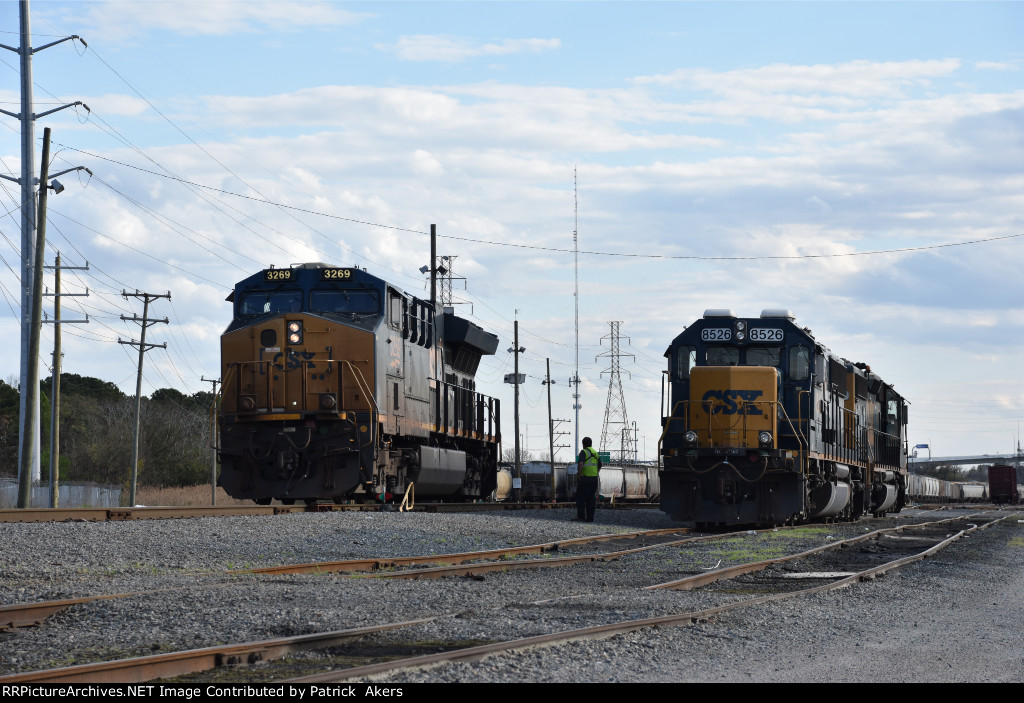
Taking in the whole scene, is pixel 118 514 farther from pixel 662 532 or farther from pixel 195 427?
pixel 195 427

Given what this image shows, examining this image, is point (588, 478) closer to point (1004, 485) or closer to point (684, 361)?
point (684, 361)

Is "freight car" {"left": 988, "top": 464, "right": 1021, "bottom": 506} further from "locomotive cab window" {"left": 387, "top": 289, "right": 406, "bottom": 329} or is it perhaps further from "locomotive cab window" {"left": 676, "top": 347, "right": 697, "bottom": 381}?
"locomotive cab window" {"left": 387, "top": 289, "right": 406, "bottom": 329}

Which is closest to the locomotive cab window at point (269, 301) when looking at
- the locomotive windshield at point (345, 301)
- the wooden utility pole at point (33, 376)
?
the locomotive windshield at point (345, 301)

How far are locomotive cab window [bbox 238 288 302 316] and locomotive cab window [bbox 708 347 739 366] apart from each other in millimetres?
7726

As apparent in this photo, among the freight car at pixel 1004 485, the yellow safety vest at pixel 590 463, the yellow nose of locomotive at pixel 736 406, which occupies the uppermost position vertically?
the yellow nose of locomotive at pixel 736 406

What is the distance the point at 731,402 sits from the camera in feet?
A: 66.5

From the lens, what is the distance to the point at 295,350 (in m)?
19.7

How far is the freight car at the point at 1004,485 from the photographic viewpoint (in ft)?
234

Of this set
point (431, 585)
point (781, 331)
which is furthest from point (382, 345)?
point (431, 585)

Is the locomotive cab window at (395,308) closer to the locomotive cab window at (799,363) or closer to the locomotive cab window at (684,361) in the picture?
the locomotive cab window at (684,361)

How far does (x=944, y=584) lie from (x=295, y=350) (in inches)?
462

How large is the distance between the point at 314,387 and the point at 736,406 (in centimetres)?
757

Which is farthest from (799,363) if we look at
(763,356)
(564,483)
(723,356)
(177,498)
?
(177,498)

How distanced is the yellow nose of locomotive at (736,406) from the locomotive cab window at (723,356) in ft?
2.04
